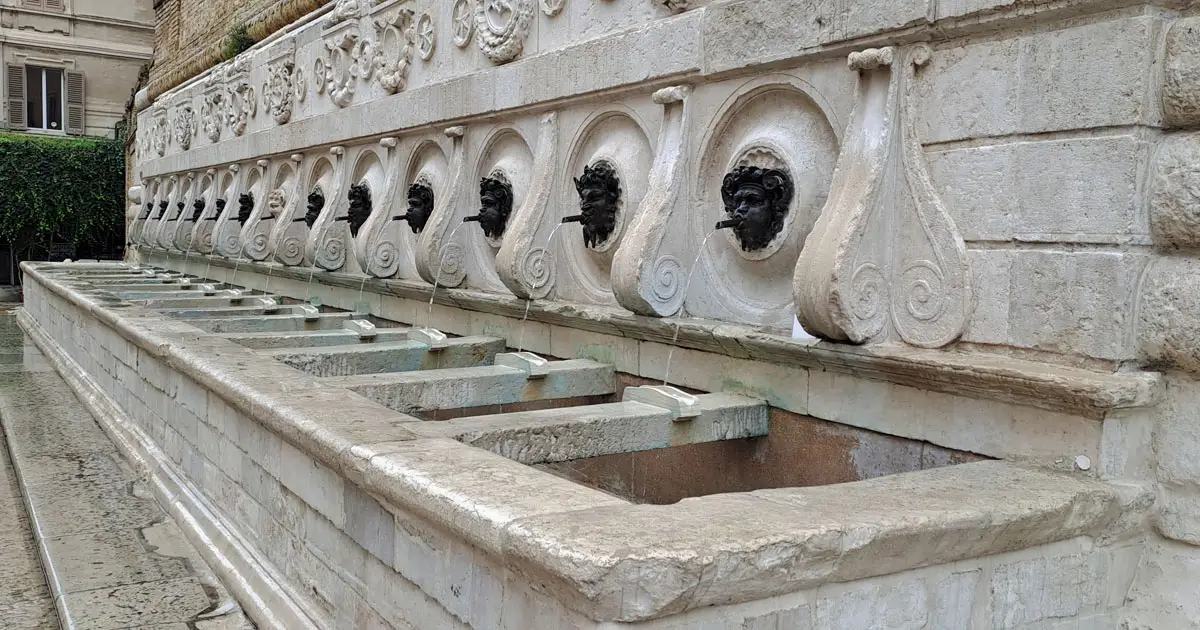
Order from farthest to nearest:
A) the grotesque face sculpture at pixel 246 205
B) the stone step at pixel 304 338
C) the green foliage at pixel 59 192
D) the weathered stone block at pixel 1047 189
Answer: the green foliage at pixel 59 192
the grotesque face sculpture at pixel 246 205
the stone step at pixel 304 338
the weathered stone block at pixel 1047 189

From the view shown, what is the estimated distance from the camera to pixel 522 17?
18.5 feet

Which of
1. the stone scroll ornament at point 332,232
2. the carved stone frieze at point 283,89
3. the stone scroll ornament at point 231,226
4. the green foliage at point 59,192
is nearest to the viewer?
the stone scroll ornament at point 332,232

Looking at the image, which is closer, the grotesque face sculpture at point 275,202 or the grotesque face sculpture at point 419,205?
the grotesque face sculpture at point 419,205

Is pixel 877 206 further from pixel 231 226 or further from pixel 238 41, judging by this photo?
pixel 238 41

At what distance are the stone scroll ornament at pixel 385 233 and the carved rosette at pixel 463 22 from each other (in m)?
1.09

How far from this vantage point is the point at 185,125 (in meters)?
13.2

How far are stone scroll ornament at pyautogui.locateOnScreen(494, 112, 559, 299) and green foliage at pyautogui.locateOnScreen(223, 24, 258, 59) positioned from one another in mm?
7782

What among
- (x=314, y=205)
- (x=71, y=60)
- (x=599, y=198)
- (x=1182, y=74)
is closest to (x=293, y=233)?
(x=314, y=205)

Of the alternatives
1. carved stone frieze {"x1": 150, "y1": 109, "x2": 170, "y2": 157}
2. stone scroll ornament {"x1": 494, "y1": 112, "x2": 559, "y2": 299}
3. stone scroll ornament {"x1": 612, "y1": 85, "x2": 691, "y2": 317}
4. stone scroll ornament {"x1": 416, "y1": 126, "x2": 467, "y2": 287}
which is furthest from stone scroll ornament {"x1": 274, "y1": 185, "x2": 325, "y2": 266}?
carved stone frieze {"x1": 150, "y1": 109, "x2": 170, "y2": 157}

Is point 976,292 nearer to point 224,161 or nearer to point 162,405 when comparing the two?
point 162,405

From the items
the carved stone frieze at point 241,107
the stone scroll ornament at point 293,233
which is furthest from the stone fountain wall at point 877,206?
the carved stone frieze at point 241,107

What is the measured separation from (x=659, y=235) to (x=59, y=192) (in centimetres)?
1869

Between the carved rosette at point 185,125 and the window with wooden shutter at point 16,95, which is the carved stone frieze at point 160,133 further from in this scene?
the window with wooden shutter at point 16,95

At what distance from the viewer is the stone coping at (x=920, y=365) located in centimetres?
273
